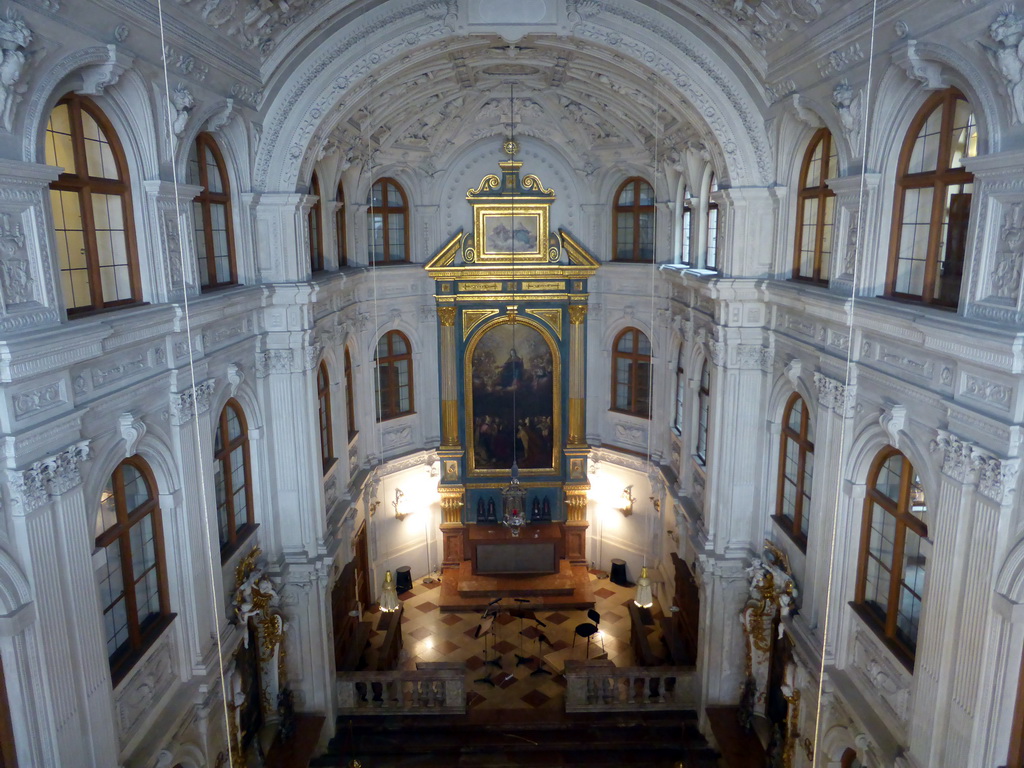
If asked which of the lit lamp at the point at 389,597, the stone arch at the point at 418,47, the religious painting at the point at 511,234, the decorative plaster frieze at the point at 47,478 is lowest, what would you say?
the lit lamp at the point at 389,597

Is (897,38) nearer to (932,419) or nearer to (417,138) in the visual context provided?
(932,419)

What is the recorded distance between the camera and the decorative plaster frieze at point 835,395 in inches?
332

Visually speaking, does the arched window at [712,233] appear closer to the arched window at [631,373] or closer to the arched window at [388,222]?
the arched window at [631,373]

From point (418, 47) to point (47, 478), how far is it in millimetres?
7578

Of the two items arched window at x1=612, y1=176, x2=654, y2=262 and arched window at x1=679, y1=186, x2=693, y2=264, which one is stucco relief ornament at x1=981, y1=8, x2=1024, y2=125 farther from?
arched window at x1=612, y1=176, x2=654, y2=262

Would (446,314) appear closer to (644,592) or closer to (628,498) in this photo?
(628,498)

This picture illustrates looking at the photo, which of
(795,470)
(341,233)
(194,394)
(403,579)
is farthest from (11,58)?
(403,579)

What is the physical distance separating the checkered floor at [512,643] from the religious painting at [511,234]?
7673 millimetres

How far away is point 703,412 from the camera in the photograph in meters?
13.7

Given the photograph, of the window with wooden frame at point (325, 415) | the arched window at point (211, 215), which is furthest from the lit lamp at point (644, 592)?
the arched window at point (211, 215)

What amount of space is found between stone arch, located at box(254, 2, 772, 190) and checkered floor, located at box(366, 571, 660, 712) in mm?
9082

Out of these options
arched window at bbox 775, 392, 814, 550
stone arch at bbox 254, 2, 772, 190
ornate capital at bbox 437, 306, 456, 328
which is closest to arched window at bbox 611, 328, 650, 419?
ornate capital at bbox 437, 306, 456, 328

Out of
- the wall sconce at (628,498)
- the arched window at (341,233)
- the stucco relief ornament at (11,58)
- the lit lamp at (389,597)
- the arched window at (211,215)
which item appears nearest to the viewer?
the stucco relief ornament at (11,58)

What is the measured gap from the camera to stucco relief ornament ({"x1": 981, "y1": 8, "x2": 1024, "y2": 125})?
550 centimetres
